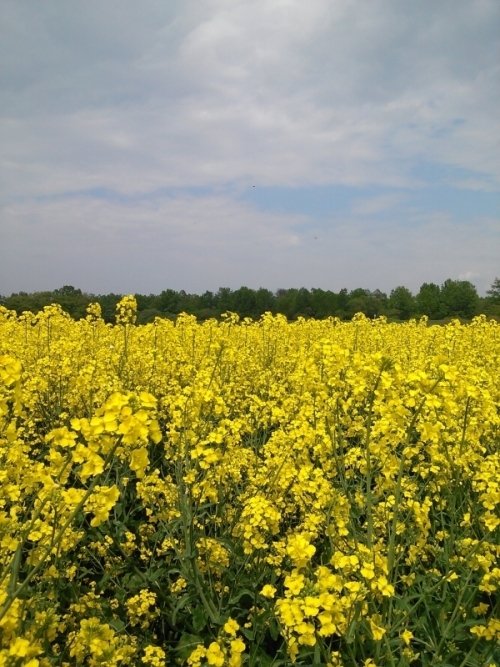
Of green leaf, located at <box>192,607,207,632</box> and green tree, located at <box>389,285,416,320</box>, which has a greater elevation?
green tree, located at <box>389,285,416,320</box>

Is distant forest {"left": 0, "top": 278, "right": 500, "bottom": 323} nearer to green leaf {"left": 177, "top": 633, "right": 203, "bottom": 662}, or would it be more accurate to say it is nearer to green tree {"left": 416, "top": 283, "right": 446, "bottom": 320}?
green tree {"left": 416, "top": 283, "right": 446, "bottom": 320}

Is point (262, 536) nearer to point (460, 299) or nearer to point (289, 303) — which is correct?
point (289, 303)

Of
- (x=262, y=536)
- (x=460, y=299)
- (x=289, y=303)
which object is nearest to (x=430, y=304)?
(x=460, y=299)

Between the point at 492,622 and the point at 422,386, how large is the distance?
1052 millimetres

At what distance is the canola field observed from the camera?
78.1 inches

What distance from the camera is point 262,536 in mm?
2777

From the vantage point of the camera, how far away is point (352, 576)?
8.11ft

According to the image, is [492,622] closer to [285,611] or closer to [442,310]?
[285,611]

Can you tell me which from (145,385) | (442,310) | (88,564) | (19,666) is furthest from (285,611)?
(442,310)

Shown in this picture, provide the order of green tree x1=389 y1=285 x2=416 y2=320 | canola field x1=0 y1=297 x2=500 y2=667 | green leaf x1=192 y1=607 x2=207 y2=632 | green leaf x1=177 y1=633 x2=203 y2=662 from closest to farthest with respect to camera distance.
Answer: canola field x1=0 y1=297 x2=500 y2=667, green leaf x1=177 y1=633 x2=203 y2=662, green leaf x1=192 y1=607 x2=207 y2=632, green tree x1=389 y1=285 x2=416 y2=320

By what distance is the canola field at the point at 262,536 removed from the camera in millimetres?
1983

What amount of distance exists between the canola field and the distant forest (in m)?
13.1

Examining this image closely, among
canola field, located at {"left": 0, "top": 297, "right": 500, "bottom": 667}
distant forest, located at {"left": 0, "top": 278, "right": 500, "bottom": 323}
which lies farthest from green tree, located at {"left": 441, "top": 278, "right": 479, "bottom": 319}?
canola field, located at {"left": 0, "top": 297, "right": 500, "bottom": 667}

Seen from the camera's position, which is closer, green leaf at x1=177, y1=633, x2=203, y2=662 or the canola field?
the canola field
